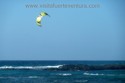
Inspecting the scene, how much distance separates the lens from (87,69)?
4784 cm

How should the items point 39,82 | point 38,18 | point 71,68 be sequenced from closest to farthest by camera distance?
point 38,18 → point 39,82 → point 71,68

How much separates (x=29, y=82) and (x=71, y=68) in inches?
764

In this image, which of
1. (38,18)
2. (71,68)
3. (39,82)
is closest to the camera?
(38,18)

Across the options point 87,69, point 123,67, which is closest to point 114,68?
point 123,67

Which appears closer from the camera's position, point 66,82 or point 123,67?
point 66,82

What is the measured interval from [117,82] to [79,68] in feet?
62.5

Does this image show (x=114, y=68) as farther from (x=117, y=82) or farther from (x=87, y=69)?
(x=117, y=82)

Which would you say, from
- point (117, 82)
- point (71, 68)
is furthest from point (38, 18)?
point (71, 68)

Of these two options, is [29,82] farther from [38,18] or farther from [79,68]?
[79,68]

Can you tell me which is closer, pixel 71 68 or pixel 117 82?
pixel 117 82

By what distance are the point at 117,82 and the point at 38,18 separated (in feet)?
37.5

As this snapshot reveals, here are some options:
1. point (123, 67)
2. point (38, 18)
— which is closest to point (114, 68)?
point (123, 67)

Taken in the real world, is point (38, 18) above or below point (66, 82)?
above

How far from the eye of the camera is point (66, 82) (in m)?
28.3
